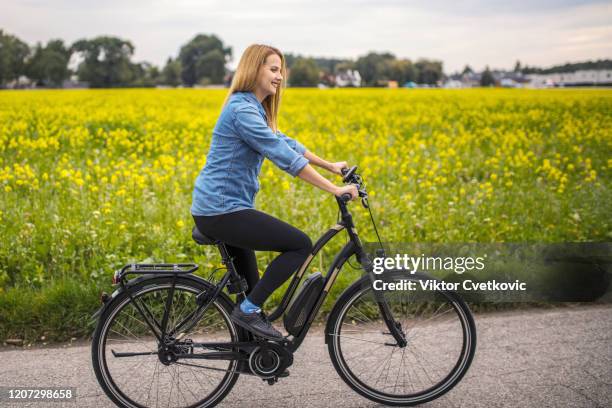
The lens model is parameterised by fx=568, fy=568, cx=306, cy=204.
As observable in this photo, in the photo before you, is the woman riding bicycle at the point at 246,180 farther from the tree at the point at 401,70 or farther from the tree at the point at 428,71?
the tree at the point at 401,70

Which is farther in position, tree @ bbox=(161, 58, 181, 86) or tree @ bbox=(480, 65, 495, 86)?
tree @ bbox=(161, 58, 181, 86)

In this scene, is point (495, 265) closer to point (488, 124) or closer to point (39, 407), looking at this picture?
point (39, 407)

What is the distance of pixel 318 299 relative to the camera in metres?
3.12

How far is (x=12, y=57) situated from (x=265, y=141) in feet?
37.1

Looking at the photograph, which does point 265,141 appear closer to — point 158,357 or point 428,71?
point 158,357

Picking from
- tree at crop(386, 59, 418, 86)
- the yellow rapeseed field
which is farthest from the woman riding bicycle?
tree at crop(386, 59, 418, 86)

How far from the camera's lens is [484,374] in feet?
11.6

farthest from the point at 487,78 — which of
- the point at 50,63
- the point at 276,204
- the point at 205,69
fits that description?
the point at 276,204

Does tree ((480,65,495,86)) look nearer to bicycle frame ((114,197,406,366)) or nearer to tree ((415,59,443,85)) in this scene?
tree ((415,59,443,85))

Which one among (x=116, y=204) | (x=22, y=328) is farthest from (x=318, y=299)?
(x=116, y=204)

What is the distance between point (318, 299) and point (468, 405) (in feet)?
3.38

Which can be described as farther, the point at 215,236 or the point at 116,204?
the point at 116,204

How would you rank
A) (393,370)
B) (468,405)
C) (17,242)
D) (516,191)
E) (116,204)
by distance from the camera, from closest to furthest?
(468,405) → (393,370) → (17,242) → (116,204) → (516,191)

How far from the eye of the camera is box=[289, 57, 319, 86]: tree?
4588 cm
